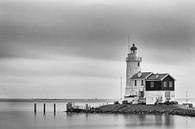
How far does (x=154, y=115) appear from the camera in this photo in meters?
62.6

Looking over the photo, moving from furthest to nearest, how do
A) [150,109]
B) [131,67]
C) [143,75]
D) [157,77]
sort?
1. [131,67]
2. [143,75]
3. [157,77]
4. [150,109]

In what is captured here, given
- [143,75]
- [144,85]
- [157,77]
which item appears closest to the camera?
[157,77]

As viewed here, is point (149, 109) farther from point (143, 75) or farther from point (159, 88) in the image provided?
point (143, 75)

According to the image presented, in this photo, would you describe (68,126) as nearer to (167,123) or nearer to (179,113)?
(167,123)

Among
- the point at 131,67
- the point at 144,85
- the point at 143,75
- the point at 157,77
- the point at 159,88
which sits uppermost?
the point at 131,67

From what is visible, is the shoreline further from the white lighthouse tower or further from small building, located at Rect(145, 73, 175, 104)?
the white lighthouse tower

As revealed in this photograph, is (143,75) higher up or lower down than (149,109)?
higher up

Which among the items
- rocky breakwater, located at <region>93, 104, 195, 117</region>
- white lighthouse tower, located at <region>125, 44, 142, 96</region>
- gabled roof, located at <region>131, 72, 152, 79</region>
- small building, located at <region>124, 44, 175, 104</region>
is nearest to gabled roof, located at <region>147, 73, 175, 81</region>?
small building, located at <region>124, 44, 175, 104</region>

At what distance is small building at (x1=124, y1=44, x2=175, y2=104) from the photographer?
67812 mm

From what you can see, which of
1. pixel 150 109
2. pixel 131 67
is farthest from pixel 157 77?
pixel 150 109

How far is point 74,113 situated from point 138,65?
11037mm

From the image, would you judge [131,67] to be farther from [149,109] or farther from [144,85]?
[149,109]

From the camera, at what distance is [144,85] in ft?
226

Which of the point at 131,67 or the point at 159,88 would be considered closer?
the point at 159,88
